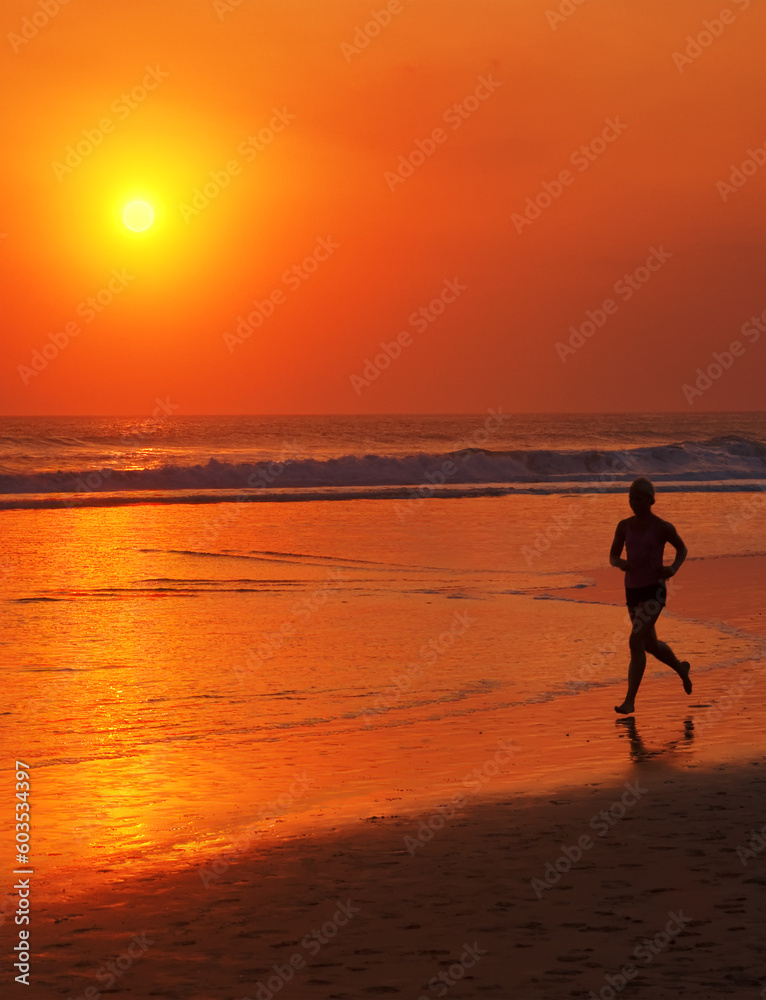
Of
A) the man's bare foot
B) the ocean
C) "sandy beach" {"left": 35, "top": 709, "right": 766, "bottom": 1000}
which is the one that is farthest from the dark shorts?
"sandy beach" {"left": 35, "top": 709, "right": 766, "bottom": 1000}

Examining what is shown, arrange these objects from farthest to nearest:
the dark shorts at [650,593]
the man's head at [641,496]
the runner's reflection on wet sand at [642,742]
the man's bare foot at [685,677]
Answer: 1. the man's bare foot at [685,677]
2. the dark shorts at [650,593]
3. the man's head at [641,496]
4. the runner's reflection on wet sand at [642,742]

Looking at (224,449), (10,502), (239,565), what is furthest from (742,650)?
(224,449)

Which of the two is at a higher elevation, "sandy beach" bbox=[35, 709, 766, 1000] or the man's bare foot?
the man's bare foot

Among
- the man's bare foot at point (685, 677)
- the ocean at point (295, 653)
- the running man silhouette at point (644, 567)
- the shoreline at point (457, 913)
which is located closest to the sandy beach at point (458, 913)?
the shoreline at point (457, 913)

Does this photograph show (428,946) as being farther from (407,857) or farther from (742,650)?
(742,650)

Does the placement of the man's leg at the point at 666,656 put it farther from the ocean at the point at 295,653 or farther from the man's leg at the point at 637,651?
the ocean at the point at 295,653

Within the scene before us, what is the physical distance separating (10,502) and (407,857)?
3232 cm

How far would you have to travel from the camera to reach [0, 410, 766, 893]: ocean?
21.5 ft

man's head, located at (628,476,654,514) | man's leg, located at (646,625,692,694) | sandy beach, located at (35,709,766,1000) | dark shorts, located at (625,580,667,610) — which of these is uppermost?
man's head, located at (628,476,654,514)

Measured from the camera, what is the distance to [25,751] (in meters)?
7.67

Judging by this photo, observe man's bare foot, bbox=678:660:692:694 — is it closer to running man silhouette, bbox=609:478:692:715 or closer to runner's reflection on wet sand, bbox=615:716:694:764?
running man silhouette, bbox=609:478:692:715

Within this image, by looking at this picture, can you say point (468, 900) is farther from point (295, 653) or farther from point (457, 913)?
point (295, 653)

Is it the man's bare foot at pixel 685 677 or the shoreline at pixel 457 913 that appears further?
the man's bare foot at pixel 685 677

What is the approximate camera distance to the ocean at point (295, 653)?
655cm
